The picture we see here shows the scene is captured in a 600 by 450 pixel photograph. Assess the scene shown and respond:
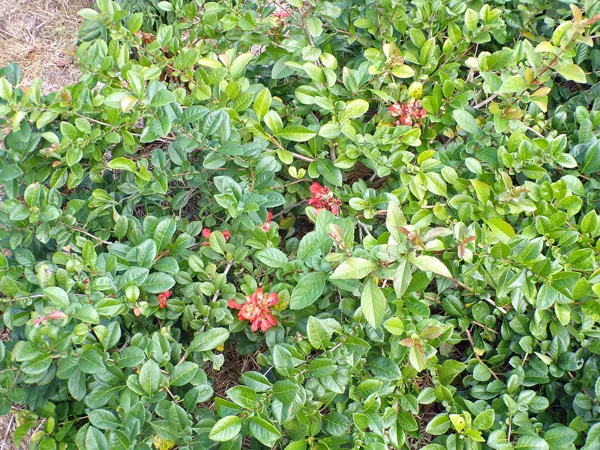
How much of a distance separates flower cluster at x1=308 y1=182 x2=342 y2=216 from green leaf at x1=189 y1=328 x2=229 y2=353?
527 millimetres

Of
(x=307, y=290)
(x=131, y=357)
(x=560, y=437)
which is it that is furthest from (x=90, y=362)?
(x=560, y=437)

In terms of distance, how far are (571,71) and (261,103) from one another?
37.2 inches

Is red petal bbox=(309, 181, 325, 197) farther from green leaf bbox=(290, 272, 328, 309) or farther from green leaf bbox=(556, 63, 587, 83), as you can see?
green leaf bbox=(556, 63, 587, 83)

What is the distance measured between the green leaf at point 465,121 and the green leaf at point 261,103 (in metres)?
0.62

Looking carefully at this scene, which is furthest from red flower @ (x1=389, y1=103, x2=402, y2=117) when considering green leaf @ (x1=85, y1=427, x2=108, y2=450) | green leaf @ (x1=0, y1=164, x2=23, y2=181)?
green leaf @ (x1=85, y1=427, x2=108, y2=450)

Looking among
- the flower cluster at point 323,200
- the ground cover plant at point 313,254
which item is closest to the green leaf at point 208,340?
the ground cover plant at point 313,254

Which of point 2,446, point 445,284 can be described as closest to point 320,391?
point 445,284

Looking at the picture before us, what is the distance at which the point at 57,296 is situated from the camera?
1217mm

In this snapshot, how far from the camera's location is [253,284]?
1.52 meters

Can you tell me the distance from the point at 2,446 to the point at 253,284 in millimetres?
1230

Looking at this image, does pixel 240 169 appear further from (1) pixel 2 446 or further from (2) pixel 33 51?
(2) pixel 33 51

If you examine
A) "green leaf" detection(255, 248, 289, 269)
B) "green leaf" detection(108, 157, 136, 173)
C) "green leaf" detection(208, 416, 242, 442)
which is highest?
"green leaf" detection(108, 157, 136, 173)

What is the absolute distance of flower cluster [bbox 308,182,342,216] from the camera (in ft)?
5.45

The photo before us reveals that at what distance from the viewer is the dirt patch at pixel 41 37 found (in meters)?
2.93
